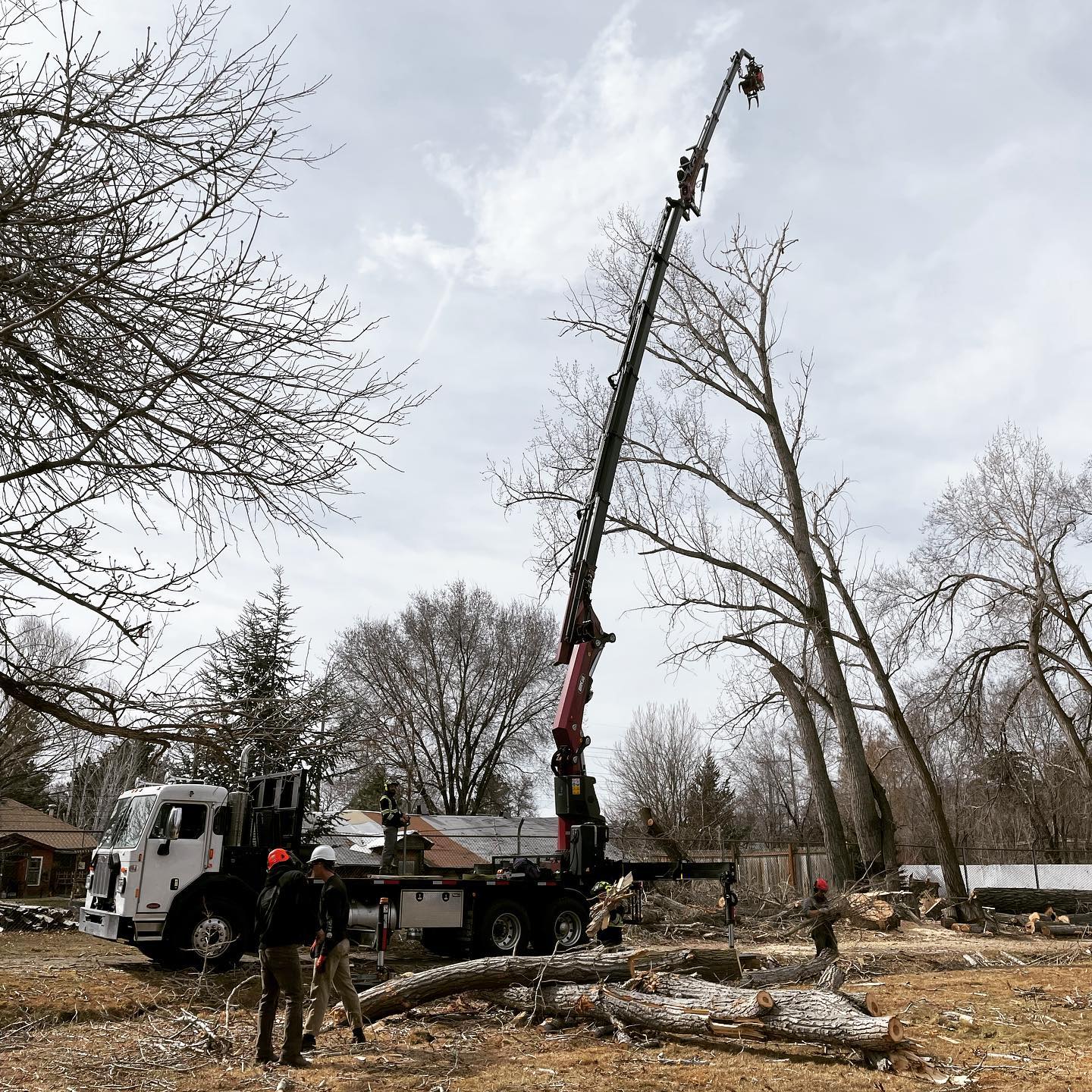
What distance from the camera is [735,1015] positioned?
8.43 metres

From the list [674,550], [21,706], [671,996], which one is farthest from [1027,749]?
[21,706]

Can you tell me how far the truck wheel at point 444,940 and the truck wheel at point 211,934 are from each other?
114 inches

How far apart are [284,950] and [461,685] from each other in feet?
115

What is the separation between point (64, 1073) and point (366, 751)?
3.96 metres

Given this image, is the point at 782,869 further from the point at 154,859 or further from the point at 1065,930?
the point at 154,859

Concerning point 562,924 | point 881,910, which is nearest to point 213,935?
point 562,924

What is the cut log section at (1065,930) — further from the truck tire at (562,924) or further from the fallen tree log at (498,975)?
the fallen tree log at (498,975)

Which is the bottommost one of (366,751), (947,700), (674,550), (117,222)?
(366,751)

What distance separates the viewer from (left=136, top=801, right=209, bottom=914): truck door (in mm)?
12945

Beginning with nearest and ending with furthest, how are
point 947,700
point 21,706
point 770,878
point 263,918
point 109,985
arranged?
point 21,706, point 263,918, point 109,985, point 947,700, point 770,878

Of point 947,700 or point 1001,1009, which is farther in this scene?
point 947,700

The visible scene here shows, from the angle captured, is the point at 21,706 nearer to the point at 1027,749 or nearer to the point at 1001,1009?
the point at 1001,1009

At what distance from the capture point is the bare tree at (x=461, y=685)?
140 ft

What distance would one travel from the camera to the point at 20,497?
5.07m
